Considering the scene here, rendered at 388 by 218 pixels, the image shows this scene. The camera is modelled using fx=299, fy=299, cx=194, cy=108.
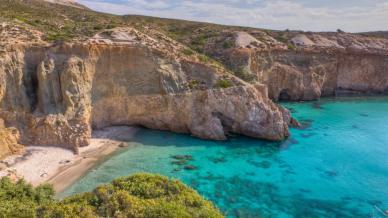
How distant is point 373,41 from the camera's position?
234ft

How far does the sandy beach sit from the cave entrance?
36751 mm

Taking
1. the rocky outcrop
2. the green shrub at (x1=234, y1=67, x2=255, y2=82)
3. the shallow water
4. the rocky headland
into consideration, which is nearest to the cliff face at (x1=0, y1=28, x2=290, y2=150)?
the rocky headland

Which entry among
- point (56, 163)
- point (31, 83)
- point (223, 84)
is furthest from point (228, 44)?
point (56, 163)

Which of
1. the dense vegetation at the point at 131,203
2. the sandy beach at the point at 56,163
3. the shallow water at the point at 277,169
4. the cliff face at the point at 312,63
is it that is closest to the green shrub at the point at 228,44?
the cliff face at the point at 312,63

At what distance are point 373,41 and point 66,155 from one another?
72.5 metres

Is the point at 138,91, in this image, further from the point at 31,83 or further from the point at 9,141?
the point at 9,141

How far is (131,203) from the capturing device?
11.8 m

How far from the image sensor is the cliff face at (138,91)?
31594 millimetres

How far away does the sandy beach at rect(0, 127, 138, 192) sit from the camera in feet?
81.4

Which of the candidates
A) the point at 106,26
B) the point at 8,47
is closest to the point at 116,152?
the point at 8,47

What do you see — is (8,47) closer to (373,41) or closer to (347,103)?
(347,103)

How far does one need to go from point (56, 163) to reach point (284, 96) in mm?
44781

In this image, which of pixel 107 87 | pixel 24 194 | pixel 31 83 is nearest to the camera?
pixel 24 194

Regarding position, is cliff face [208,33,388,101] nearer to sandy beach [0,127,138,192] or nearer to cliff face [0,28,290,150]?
cliff face [0,28,290,150]
